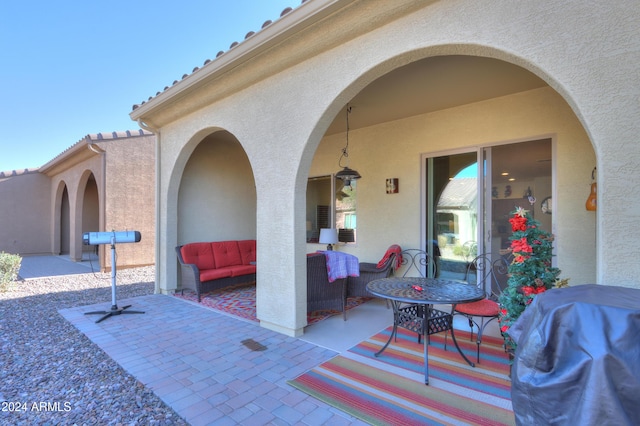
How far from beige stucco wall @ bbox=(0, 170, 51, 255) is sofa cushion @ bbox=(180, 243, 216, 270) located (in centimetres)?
1141

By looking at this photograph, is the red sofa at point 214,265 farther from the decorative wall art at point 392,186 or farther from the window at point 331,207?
the decorative wall art at point 392,186

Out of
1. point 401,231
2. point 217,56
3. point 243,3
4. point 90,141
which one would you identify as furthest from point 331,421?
point 90,141

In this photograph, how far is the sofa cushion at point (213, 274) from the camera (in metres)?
5.44

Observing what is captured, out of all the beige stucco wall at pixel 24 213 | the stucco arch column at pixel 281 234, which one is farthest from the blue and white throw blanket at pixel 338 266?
the beige stucco wall at pixel 24 213

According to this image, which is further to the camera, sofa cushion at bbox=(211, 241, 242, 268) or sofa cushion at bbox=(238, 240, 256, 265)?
sofa cushion at bbox=(238, 240, 256, 265)

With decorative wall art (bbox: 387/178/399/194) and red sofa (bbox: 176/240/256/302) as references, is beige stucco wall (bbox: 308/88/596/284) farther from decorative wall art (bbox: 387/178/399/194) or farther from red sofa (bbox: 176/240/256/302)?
red sofa (bbox: 176/240/256/302)

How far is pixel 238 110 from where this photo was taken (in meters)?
4.48

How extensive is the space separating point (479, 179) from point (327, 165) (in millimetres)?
3292

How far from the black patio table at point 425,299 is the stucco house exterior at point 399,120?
1.05 meters

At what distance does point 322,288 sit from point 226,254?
117 inches

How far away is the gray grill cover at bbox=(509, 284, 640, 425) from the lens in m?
1.09

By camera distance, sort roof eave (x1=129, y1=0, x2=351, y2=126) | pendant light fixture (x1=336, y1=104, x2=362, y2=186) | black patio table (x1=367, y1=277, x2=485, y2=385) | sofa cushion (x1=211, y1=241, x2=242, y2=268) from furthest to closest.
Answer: sofa cushion (x1=211, y1=241, x2=242, y2=268) < pendant light fixture (x1=336, y1=104, x2=362, y2=186) < roof eave (x1=129, y1=0, x2=351, y2=126) < black patio table (x1=367, y1=277, x2=485, y2=385)

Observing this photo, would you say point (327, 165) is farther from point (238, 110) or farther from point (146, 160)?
point (146, 160)

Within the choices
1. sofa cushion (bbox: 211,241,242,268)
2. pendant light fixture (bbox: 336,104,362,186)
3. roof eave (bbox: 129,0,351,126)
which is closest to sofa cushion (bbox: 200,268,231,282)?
sofa cushion (bbox: 211,241,242,268)
